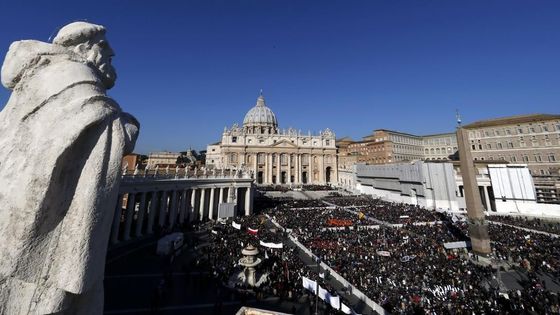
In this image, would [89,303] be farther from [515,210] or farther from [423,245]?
[515,210]

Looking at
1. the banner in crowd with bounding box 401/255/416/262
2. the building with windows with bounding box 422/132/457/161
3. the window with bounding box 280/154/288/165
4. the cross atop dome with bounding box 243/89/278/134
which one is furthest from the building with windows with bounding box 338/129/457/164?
the banner in crowd with bounding box 401/255/416/262

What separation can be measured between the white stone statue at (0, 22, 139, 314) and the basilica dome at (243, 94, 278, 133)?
8981cm

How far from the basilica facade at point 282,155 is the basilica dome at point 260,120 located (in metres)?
10.5

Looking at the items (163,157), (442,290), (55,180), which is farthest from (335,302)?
(163,157)

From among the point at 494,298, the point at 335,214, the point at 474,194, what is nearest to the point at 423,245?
the point at 474,194

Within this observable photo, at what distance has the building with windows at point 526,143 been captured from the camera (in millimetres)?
44031

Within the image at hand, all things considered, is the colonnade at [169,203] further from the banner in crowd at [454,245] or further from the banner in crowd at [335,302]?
the banner in crowd at [454,245]

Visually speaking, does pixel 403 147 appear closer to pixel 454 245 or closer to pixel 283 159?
pixel 283 159

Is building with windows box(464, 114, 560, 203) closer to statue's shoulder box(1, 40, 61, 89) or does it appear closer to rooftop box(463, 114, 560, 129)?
rooftop box(463, 114, 560, 129)

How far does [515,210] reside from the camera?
118 feet

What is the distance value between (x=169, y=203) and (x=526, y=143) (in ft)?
197

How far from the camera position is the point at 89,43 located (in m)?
2.95

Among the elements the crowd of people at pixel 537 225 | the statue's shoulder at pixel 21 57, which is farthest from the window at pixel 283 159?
the statue's shoulder at pixel 21 57

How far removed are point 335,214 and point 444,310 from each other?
21.3 metres
